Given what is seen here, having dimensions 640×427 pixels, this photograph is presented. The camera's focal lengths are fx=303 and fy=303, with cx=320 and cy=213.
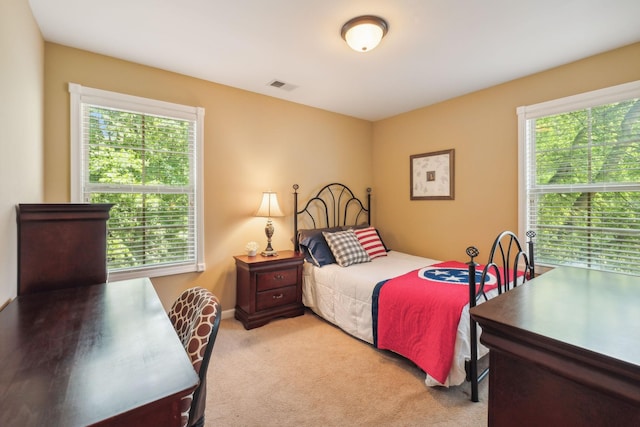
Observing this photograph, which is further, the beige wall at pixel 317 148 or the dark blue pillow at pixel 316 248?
the dark blue pillow at pixel 316 248

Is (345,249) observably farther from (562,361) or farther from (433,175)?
(562,361)

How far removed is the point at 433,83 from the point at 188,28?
2.26 metres

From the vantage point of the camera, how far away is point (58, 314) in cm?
130

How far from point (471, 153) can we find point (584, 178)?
3.30 feet

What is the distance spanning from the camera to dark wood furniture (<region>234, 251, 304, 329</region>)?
2.95 m

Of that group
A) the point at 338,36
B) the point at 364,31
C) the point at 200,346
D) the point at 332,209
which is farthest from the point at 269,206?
the point at 200,346

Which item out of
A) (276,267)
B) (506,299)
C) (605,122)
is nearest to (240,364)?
(276,267)

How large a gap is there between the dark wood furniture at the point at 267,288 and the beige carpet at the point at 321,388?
29 cm

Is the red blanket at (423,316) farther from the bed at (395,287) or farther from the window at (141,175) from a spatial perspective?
the window at (141,175)

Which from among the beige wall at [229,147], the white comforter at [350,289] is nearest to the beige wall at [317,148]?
the beige wall at [229,147]

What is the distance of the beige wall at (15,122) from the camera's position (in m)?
1.43

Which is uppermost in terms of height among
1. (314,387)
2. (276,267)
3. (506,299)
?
(506,299)

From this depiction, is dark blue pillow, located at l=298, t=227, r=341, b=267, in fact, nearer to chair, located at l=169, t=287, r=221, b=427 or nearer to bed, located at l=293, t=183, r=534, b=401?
bed, located at l=293, t=183, r=534, b=401

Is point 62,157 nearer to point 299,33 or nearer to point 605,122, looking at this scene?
point 299,33
